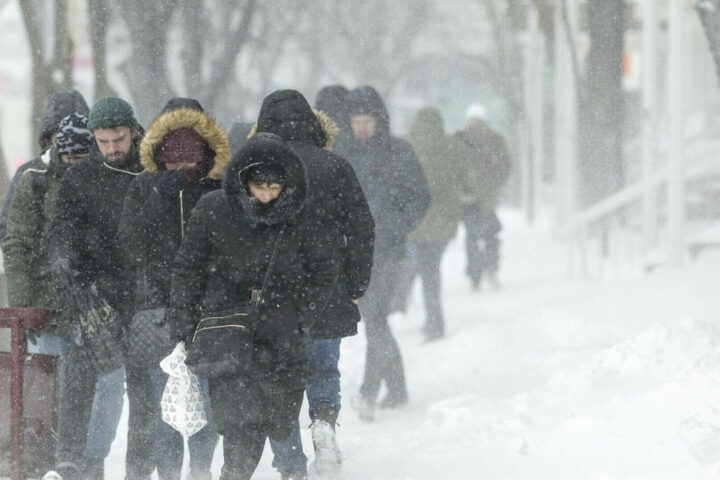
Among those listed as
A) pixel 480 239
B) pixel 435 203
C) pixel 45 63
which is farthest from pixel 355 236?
pixel 480 239

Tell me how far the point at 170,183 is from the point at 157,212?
153mm

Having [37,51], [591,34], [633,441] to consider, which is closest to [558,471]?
[633,441]

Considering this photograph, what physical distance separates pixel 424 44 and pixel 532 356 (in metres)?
37.4

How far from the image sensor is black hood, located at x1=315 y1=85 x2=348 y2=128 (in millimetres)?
7724

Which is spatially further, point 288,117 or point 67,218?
point 288,117

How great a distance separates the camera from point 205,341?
A: 15.2 ft

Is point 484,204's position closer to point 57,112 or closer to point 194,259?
point 57,112

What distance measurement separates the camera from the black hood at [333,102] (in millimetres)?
7724

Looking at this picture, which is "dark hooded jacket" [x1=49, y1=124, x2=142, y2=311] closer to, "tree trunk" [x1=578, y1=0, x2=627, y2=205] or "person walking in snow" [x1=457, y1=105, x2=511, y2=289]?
"person walking in snow" [x1=457, y1=105, x2=511, y2=289]

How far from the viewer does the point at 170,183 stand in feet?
16.9

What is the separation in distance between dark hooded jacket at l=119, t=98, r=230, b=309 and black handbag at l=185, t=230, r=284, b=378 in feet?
2.07

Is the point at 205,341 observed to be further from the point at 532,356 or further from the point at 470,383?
the point at 532,356

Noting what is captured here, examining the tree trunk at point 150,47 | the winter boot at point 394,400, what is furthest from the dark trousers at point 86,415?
the tree trunk at point 150,47

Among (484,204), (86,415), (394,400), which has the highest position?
(484,204)
